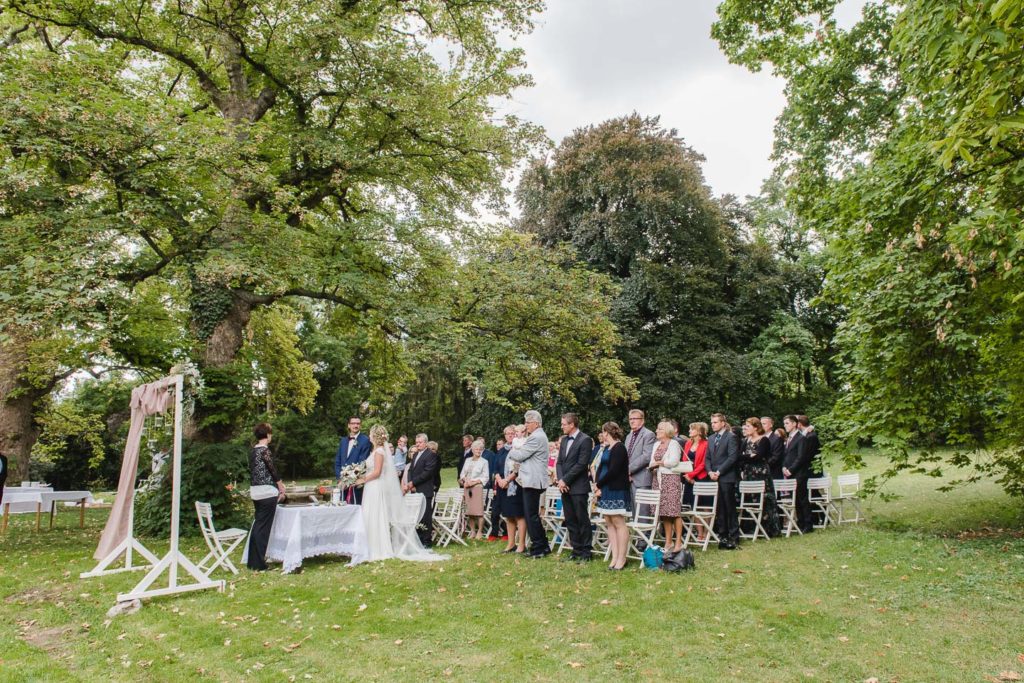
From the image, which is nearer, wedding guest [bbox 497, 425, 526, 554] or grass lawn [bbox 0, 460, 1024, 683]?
grass lawn [bbox 0, 460, 1024, 683]

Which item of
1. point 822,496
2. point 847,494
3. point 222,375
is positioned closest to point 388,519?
point 222,375

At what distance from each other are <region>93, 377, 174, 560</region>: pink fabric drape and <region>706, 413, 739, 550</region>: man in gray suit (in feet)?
23.6

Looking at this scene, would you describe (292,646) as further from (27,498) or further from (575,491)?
(27,498)

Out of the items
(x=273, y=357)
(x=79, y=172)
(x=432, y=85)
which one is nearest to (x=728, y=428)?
(x=432, y=85)

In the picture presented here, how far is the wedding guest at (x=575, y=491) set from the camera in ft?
27.3

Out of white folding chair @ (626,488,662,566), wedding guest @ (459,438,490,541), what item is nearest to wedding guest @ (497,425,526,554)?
wedding guest @ (459,438,490,541)

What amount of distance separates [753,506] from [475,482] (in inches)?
180

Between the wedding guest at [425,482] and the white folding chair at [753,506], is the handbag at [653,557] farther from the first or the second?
the wedding guest at [425,482]

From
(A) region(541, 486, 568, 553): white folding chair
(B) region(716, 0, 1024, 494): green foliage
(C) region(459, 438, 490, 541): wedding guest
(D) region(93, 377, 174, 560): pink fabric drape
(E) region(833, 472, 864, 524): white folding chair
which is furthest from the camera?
(C) region(459, 438, 490, 541): wedding guest

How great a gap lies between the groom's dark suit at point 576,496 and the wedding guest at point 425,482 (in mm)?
2780

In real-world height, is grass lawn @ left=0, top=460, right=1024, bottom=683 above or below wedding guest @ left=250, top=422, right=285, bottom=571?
below

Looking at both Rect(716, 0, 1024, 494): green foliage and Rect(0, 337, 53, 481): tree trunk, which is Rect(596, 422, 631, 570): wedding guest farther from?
Rect(0, 337, 53, 481): tree trunk

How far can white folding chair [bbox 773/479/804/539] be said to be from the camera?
1018 centimetres

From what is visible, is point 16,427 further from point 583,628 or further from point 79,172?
point 583,628
